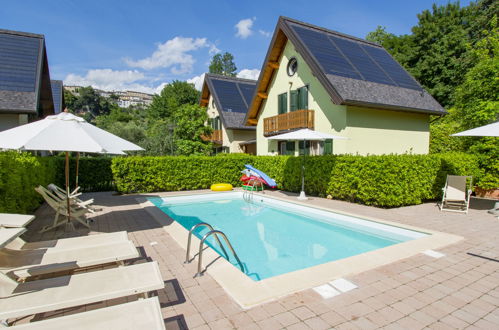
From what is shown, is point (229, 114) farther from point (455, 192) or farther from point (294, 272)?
point (294, 272)

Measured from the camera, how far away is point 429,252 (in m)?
5.02

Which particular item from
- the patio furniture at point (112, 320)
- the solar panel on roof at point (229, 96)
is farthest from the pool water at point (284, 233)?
the solar panel on roof at point (229, 96)

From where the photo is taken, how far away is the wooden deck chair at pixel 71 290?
241 centimetres

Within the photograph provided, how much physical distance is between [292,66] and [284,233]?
12.7 meters

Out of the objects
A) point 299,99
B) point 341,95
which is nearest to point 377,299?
point 341,95

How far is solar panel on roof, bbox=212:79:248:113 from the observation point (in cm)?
2505

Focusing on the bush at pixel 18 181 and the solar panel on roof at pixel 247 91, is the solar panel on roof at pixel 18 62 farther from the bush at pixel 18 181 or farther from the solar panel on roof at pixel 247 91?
the solar panel on roof at pixel 247 91

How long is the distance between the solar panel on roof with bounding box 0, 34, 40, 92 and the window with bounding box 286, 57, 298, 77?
13671 millimetres

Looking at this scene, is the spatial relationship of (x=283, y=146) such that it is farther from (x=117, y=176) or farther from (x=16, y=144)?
(x=16, y=144)

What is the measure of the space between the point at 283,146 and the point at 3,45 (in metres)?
16.9

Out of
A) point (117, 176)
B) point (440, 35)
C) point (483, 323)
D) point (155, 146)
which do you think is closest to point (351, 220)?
point (483, 323)

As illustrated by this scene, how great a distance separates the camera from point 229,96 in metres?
26.2

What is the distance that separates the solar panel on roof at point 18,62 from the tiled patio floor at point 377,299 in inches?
497

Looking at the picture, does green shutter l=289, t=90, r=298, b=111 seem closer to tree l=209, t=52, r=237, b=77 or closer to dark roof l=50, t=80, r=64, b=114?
dark roof l=50, t=80, r=64, b=114
